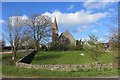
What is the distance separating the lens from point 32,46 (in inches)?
2165

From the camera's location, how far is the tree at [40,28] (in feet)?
175

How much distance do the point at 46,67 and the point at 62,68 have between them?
4.91 ft

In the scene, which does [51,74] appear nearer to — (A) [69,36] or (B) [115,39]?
(B) [115,39]

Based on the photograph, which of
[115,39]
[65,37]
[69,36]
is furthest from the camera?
[69,36]

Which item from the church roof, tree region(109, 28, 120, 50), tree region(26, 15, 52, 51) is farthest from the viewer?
the church roof

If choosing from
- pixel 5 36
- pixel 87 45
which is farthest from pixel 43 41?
pixel 87 45

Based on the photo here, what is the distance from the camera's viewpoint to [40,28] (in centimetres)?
5434

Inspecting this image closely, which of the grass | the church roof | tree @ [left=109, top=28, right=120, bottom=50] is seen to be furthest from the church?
tree @ [left=109, top=28, right=120, bottom=50]

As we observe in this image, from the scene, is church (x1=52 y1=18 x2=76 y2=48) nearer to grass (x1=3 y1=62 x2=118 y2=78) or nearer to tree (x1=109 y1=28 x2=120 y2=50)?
grass (x1=3 y1=62 x2=118 y2=78)

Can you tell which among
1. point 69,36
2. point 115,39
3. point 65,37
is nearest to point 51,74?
point 115,39

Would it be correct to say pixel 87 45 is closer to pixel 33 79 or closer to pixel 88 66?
pixel 88 66

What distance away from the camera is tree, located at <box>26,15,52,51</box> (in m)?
53.2

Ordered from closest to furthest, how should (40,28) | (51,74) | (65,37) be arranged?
(51,74) → (40,28) → (65,37)

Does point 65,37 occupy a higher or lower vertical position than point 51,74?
higher
